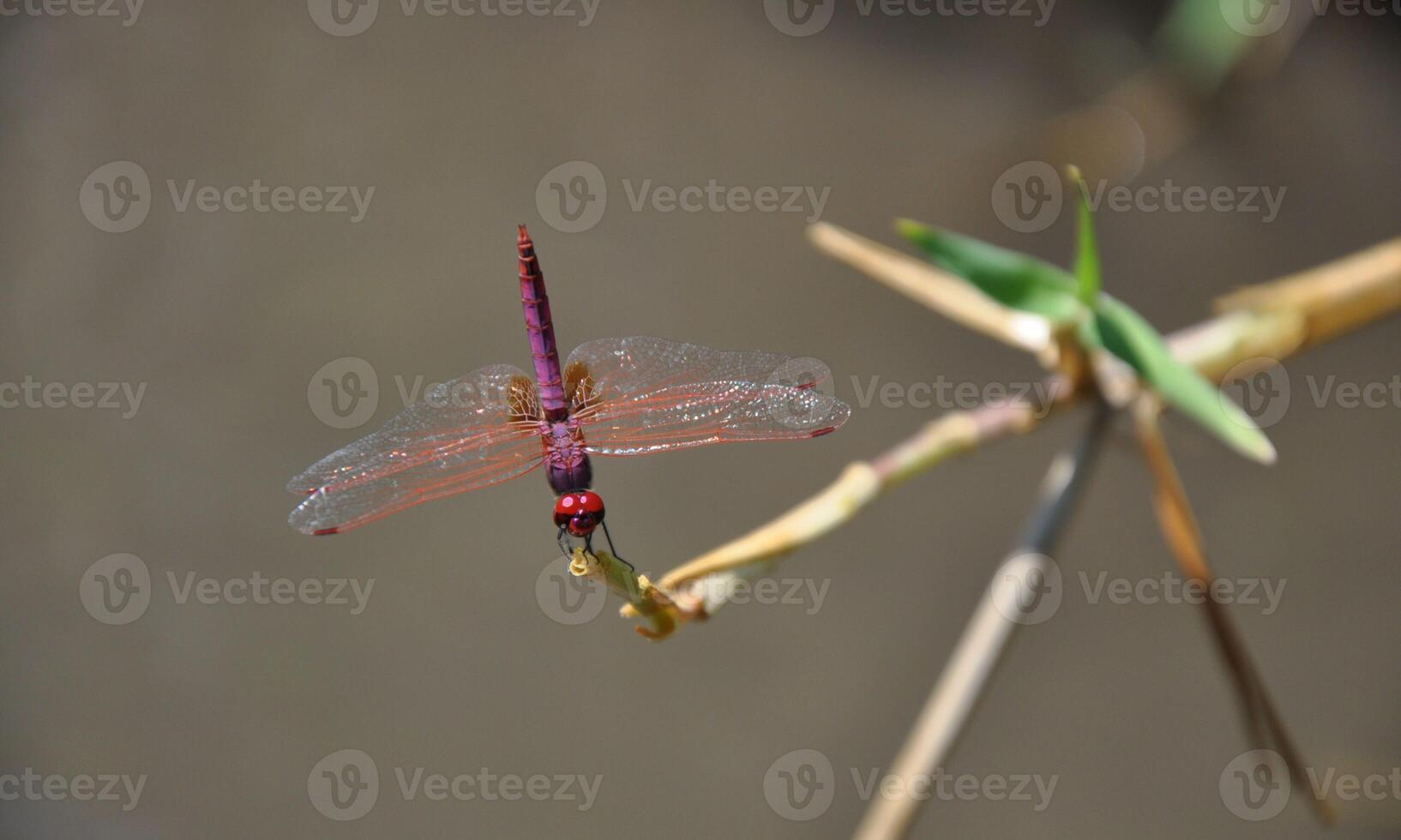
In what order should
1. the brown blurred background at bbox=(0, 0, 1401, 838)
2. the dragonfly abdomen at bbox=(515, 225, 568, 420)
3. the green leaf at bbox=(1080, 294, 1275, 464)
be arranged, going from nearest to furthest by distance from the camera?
the green leaf at bbox=(1080, 294, 1275, 464) < the dragonfly abdomen at bbox=(515, 225, 568, 420) < the brown blurred background at bbox=(0, 0, 1401, 838)

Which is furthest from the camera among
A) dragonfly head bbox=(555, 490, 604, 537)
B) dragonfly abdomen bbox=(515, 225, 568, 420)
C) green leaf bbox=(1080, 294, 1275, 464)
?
dragonfly abdomen bbox=(515, 225, 568, 420)

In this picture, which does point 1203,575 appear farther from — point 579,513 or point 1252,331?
point 579,513

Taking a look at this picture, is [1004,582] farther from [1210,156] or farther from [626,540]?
[1210,156]

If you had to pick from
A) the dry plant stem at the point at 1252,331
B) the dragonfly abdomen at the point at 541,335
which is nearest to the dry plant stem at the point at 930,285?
the dry plant stem at the point at 1252,331

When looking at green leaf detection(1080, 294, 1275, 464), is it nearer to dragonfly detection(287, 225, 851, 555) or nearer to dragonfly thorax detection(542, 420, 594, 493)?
dragonfly detection(287, 225, 851, 555)

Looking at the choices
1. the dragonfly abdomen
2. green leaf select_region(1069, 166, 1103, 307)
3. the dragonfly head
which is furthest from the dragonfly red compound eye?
green leaf select_region(1069, 166, 1103, 307)

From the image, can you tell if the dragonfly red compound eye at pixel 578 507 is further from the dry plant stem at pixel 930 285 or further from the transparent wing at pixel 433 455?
the dry plant stem at pixel 930 285
